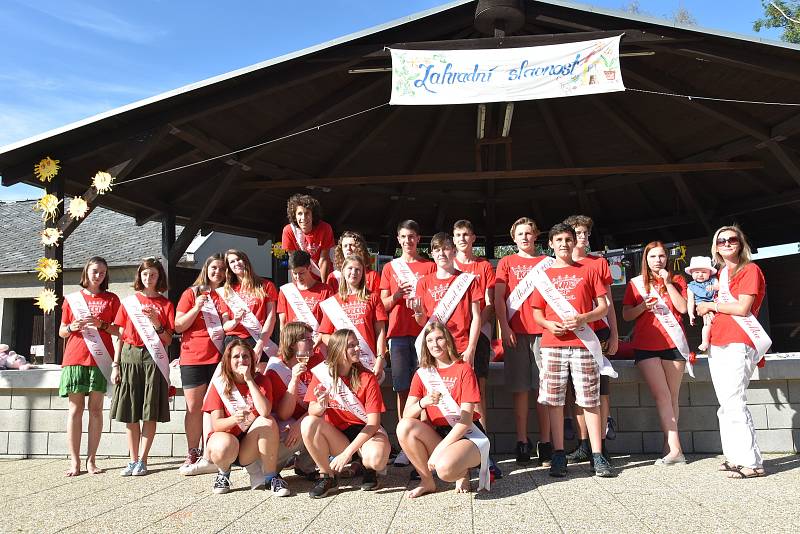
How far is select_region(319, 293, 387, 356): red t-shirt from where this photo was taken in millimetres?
4480

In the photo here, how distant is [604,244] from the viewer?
1378 cm

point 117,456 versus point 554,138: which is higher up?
point 554,138

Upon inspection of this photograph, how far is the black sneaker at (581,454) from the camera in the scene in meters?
4.71

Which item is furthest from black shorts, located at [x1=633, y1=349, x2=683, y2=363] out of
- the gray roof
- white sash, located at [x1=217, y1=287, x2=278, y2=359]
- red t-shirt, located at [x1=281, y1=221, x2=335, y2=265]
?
the gray roof

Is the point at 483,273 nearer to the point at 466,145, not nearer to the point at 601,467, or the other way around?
the point at 601,467

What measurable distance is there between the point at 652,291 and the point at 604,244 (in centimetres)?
936

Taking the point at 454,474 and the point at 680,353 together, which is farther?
the point at 680,353

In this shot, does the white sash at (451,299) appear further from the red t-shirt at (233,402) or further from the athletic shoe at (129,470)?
the athletic shoe at (129,470)

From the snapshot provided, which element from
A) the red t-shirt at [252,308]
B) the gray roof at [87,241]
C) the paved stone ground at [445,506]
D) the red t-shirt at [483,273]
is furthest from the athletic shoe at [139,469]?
the gray roof at [87,241]

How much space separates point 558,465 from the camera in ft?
14.0

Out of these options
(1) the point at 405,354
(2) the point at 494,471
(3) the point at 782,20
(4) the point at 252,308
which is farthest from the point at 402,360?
(3) the point at 782,20

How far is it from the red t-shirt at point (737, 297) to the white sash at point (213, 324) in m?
3.75

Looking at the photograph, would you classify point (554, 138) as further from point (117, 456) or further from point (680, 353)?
point (117, 456)

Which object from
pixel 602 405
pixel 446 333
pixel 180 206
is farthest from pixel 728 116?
pixel 180 206
